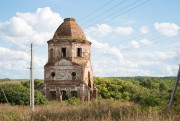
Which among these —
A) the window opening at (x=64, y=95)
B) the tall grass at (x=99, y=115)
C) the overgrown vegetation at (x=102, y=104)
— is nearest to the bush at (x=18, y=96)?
the overgrown vegetation at (x=102, y=104)

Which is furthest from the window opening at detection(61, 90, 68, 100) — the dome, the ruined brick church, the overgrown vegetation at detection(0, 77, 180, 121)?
the dome

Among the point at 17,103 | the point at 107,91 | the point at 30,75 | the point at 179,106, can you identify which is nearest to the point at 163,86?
the point at 107,91

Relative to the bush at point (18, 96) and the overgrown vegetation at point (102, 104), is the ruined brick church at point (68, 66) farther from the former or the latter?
the bush at point (18, 96)

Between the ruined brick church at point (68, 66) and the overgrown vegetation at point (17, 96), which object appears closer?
the overgrown vegetation at point (17, 96)

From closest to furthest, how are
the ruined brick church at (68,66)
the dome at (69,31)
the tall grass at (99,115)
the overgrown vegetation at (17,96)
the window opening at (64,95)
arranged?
the tall grass at (99,115) < the overgrown vegetation at (17,96) < the ruined brick church at (68,66) < the window opening at (64,95) < the dome at (69,31)

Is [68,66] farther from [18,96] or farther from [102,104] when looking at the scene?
[102,104]

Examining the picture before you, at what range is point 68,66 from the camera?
35844 millimetres

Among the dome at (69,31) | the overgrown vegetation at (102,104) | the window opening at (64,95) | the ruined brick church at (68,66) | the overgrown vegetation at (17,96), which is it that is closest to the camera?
the overgrown vegetation at (102,104)

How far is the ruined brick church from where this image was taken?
35.5 metres

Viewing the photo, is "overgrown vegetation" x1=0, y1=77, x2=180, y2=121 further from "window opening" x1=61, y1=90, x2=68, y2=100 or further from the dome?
the dome

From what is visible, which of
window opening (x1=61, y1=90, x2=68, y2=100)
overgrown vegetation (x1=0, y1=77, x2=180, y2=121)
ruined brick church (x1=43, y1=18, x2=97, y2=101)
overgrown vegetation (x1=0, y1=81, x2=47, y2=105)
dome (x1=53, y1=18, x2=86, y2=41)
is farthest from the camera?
dome (x1=53, y1=18, x2=86, y2=41)

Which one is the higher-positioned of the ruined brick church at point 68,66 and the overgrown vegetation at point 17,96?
the ruined brick church at point 68,66

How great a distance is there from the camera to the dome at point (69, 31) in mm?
36406

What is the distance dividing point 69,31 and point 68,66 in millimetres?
3957
